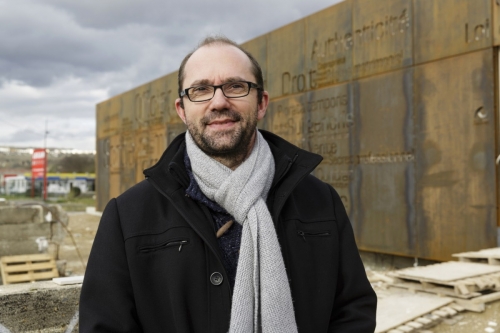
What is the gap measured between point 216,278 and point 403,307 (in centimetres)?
402

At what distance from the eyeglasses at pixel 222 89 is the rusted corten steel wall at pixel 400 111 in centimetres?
596

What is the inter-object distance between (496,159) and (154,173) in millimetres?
6192

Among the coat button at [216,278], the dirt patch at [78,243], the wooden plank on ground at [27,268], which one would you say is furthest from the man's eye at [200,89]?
the dirt patch at [78,243]

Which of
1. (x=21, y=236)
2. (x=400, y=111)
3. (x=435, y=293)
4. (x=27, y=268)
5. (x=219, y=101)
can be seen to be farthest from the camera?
(x=21, y=236)

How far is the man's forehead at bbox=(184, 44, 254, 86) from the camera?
1968mm

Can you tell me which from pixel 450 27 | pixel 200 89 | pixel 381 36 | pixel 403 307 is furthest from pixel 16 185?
pixel 200 89

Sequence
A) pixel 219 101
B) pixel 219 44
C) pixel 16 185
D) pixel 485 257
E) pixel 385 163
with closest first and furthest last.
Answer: pixel 219 101 < pixel 219 44 < pixel 485 257 < pixel 385 163 < pixel 16 185

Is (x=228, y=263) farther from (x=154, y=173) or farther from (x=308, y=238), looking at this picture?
(x=154, y=173)

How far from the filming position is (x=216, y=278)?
1797 millimetres

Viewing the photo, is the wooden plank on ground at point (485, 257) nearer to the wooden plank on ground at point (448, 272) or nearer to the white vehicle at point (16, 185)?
the wooden plank on ground at point (448, 272)

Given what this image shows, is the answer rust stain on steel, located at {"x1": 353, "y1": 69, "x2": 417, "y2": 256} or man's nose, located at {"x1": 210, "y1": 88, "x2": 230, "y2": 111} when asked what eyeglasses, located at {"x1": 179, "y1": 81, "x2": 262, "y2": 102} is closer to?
man's nose, located at {"x1": 210, "y1": 88, "x2": 230, "y2": 111}

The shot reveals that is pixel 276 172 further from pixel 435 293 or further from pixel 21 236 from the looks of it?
pixel 21 236

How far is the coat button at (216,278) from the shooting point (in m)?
1.79

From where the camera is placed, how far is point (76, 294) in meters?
3.29
